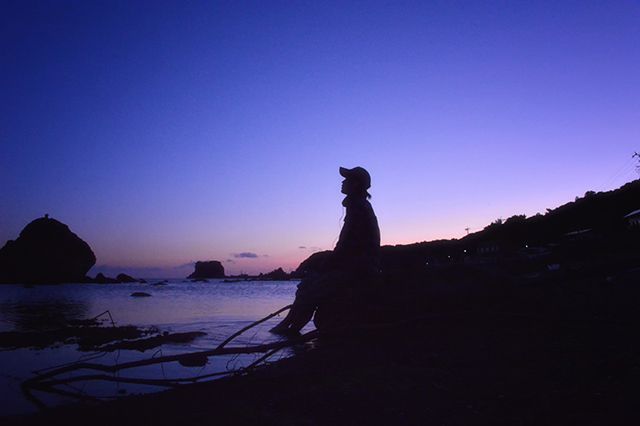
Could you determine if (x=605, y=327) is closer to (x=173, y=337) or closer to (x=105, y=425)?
(x=105, y=425)

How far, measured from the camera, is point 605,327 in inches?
217

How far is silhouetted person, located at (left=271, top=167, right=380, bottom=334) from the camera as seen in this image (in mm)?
6723

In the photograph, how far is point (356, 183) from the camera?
7.21 metres

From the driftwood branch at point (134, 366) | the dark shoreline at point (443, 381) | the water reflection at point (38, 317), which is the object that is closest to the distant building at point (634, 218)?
the dark shoreline at point (443, 381)

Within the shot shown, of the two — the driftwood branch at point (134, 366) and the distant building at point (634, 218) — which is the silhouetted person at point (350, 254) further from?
the distant building at point (634, 218)

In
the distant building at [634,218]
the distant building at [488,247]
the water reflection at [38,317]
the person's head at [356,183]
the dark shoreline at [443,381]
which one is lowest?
the water reflection at [38,317]

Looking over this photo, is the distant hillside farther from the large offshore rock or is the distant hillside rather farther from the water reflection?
the large offshore rock

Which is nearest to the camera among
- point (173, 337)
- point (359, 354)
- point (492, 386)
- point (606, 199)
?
point (492, 386)

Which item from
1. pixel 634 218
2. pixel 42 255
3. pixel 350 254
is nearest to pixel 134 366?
pixel 350 254

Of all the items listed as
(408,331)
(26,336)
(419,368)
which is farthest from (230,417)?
(26,336)

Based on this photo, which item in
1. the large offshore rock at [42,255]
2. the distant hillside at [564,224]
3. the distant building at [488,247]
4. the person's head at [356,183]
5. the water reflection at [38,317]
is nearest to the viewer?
the person's head at [356,183]

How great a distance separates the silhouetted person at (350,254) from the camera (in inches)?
265

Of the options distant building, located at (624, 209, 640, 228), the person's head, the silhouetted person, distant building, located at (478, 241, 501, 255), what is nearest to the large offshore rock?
distant building, located at (478, 241, 501, 255)

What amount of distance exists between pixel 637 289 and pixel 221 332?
1033cm
